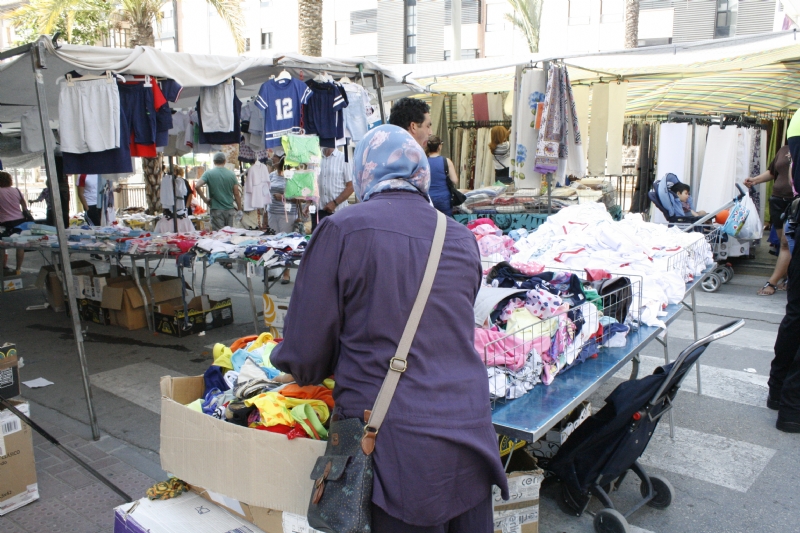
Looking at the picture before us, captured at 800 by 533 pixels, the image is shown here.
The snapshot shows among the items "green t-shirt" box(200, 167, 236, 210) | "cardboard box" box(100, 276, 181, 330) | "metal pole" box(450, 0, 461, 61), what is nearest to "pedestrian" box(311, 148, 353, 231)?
"cardboard box" box(100, 276, 181, 330)

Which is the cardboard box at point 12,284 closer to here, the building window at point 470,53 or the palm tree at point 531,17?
the palm tree at point 531,17

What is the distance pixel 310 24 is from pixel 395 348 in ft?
46.2

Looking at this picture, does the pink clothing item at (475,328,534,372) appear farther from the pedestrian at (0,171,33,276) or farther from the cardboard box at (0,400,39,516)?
the pedestrian at (0,171,33,276)

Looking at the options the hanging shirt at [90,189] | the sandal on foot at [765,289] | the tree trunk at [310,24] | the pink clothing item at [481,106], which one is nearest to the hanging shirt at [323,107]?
the pink clothing item at [481,106]

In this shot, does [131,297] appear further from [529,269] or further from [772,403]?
[772,403]

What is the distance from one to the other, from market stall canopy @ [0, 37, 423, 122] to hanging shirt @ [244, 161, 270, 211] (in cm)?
210

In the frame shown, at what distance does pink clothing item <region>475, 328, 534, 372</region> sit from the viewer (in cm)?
262

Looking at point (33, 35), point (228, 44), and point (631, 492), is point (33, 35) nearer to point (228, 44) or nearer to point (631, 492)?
point (228, 44)

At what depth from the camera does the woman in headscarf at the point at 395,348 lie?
1637 mm

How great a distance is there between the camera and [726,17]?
90.7ft

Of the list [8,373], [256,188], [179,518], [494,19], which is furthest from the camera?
[494,19]

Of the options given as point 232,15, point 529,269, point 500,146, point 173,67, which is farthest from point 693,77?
point 232,15

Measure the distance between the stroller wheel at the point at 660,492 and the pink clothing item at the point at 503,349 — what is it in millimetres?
1285

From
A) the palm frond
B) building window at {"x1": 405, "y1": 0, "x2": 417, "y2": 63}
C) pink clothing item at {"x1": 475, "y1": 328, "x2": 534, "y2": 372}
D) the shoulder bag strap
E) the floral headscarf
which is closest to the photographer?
the shoulder bag strap
